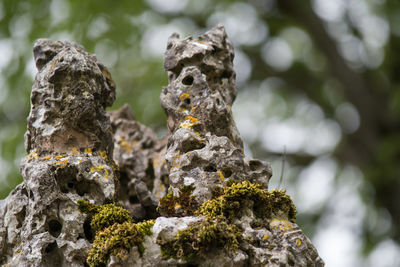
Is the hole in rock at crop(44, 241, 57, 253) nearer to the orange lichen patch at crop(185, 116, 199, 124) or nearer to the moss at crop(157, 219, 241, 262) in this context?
the moss at crop(157, 219, 241, 262)

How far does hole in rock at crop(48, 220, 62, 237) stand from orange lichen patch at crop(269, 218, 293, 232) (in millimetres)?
951

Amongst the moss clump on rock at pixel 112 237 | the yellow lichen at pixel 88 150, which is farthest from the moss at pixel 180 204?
the yellow lichen at pixel 88 150

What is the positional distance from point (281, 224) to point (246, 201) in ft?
0.60

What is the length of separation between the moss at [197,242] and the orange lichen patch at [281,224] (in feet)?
0.91

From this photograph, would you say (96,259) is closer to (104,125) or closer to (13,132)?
(104,125)

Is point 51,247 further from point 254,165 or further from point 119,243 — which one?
point 254,165

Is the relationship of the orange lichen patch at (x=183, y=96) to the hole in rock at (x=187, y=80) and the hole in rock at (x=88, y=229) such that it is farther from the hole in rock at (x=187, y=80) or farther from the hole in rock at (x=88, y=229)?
the hole in rock at (x=88, y=229)

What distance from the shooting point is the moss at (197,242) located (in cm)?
166

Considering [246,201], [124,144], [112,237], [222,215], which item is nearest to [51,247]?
[112,237]

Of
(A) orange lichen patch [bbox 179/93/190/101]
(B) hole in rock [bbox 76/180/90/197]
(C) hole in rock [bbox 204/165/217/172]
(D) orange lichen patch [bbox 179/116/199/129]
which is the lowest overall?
(B) hole in rock [bbox 76/180/90/197]

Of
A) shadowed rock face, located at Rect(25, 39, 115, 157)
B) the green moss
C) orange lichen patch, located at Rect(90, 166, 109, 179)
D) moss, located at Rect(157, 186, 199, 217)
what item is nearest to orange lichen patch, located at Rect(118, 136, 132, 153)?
shadowed rock face, located at Rect(25, 39, 115, 157)

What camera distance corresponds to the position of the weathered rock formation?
171cm

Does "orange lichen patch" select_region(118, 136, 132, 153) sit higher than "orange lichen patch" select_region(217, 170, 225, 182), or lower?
higher

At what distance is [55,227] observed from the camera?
1.98 meters
